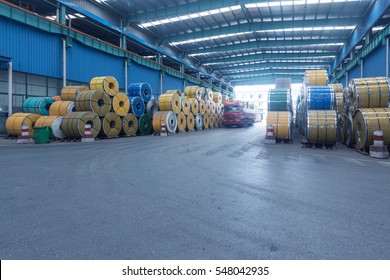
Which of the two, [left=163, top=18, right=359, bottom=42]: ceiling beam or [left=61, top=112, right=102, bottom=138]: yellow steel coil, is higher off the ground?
[left=163, top=18, right=359, bottom=42]: ceiling beam

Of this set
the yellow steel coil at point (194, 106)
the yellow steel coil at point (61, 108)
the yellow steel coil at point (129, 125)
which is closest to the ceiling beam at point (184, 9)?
the yellow steel coil at point (194, 106)

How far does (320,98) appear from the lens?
29.8 ft

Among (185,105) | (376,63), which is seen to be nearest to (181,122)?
(185,105)

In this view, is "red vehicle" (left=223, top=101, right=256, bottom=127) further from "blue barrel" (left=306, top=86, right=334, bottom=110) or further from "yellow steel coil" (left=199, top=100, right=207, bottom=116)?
"blue barrel" (left=306, top=86, right=334, bottom=110)

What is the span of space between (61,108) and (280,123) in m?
9.77

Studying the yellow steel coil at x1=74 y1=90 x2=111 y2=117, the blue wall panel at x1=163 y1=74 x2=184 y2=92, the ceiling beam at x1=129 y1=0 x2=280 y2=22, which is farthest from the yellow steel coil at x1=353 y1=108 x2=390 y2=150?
the blue wall panel at x1=163 y1=74 x2=184 y2=92

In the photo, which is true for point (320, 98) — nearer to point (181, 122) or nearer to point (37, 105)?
point (181, 122)

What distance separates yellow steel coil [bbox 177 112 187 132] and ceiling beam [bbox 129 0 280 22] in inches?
283

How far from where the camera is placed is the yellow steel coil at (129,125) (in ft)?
44.8

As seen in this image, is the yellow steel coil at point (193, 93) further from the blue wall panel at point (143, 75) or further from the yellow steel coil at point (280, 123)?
the yellow steel coil at point (280, 123)

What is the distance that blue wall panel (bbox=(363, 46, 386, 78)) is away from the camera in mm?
13641

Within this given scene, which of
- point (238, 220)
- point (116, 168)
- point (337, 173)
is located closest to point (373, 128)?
point (337, 173)

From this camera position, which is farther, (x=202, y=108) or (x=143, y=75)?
(x=143, y=75)

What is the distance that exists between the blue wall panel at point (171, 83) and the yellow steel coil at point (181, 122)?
9.08 metres
